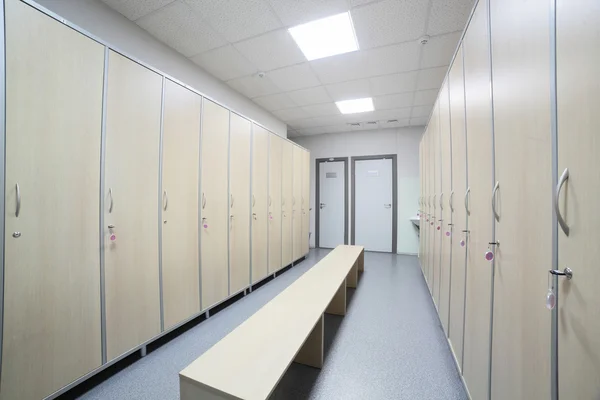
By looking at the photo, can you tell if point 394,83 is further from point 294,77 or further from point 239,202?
point 239,202

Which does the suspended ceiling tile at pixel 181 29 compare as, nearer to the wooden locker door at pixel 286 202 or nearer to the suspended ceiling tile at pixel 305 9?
the suspended ceiling tile at pixel 305 9

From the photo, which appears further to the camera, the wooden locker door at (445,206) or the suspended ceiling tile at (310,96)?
the suspended ceiling tile at (310,96)

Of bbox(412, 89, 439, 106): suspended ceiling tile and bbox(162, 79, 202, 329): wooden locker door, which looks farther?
bbox(412, 89, 439, 106): suspended ceiling tile

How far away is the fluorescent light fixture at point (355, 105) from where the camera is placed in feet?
12.8

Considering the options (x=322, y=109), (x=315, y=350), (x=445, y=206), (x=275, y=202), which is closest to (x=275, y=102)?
(x=322, y=109)

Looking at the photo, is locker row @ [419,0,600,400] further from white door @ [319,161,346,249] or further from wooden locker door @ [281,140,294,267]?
white door @ [319,161,346,249]

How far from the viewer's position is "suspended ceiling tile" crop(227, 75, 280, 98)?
10.5 feet

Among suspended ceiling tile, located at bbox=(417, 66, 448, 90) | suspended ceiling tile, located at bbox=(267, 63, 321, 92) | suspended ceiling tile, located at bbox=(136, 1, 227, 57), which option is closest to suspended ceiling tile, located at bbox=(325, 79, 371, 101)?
suspended ceiling tile, located at bbox=(267, 63, 321, 92)

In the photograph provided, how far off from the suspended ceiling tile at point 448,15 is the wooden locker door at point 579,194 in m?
1.75

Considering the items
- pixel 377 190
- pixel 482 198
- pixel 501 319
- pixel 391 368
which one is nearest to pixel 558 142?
pixel 482 198

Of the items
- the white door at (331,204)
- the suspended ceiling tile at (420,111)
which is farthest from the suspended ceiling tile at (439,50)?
the white door at (331,204)

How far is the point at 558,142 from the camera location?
0.63 meters

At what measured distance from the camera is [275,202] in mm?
3764

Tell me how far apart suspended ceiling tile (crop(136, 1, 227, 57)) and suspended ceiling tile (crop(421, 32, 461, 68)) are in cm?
218
